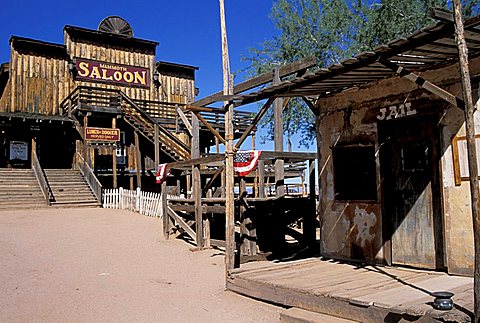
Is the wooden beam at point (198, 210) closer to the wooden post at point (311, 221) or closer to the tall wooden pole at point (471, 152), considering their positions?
the wooden post at point (311, 221)

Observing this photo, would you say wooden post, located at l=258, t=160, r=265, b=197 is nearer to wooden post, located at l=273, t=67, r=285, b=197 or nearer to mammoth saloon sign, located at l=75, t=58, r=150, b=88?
wooden post, located at l=273, t=67, r=285, b=197

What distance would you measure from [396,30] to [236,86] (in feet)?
64.3

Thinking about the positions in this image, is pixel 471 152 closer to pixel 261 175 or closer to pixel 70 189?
pixel 261 175

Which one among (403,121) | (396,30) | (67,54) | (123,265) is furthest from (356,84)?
(67,54)

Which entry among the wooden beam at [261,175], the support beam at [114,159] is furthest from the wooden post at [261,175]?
the support beam at [114,159]

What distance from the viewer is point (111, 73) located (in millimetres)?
28797

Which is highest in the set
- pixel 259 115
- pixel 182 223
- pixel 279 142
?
pixel 259 115

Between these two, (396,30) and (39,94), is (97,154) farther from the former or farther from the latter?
(396,30)

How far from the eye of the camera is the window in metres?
7.78

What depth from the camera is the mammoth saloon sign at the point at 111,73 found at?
91.2ft

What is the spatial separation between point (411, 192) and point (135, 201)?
Result: 14.5 metres

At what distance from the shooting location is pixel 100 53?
28.6m

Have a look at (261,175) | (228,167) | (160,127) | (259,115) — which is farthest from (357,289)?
(160,127)

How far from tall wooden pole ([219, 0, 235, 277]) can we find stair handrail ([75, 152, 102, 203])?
1508cm
